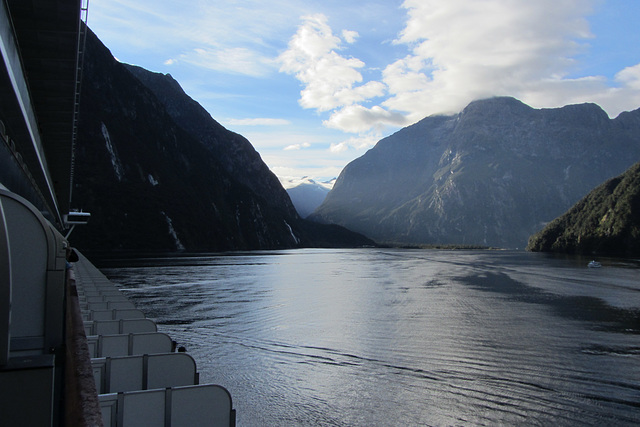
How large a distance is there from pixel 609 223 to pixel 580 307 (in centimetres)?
15440

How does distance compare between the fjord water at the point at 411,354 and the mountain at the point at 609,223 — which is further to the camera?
the mountain at the point at 609,223

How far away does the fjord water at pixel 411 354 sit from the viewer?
15.1 meters

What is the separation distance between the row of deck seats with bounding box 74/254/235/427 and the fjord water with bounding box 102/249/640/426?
3.79 metres

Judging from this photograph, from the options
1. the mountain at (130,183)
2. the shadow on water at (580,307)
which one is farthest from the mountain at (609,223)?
the mountain at (130,183)

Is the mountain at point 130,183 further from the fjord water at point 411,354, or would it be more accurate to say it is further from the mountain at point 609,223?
the mountain at point 609,223

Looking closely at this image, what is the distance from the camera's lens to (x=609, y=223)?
556 ft

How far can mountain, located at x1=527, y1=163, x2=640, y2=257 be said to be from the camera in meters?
159

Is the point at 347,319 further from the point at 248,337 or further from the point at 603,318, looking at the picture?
the point at 603,318

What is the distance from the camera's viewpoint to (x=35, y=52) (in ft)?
61.7

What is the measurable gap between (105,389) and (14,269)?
7269mm

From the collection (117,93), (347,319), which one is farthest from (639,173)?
(117,93)

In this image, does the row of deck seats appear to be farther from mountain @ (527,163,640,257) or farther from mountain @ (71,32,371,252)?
mountain @ (527,163,640,257)

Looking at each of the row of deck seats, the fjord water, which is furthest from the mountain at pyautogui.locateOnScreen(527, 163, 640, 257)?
the row of deck seats

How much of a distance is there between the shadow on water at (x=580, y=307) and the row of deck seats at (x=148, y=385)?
27.8 meters
